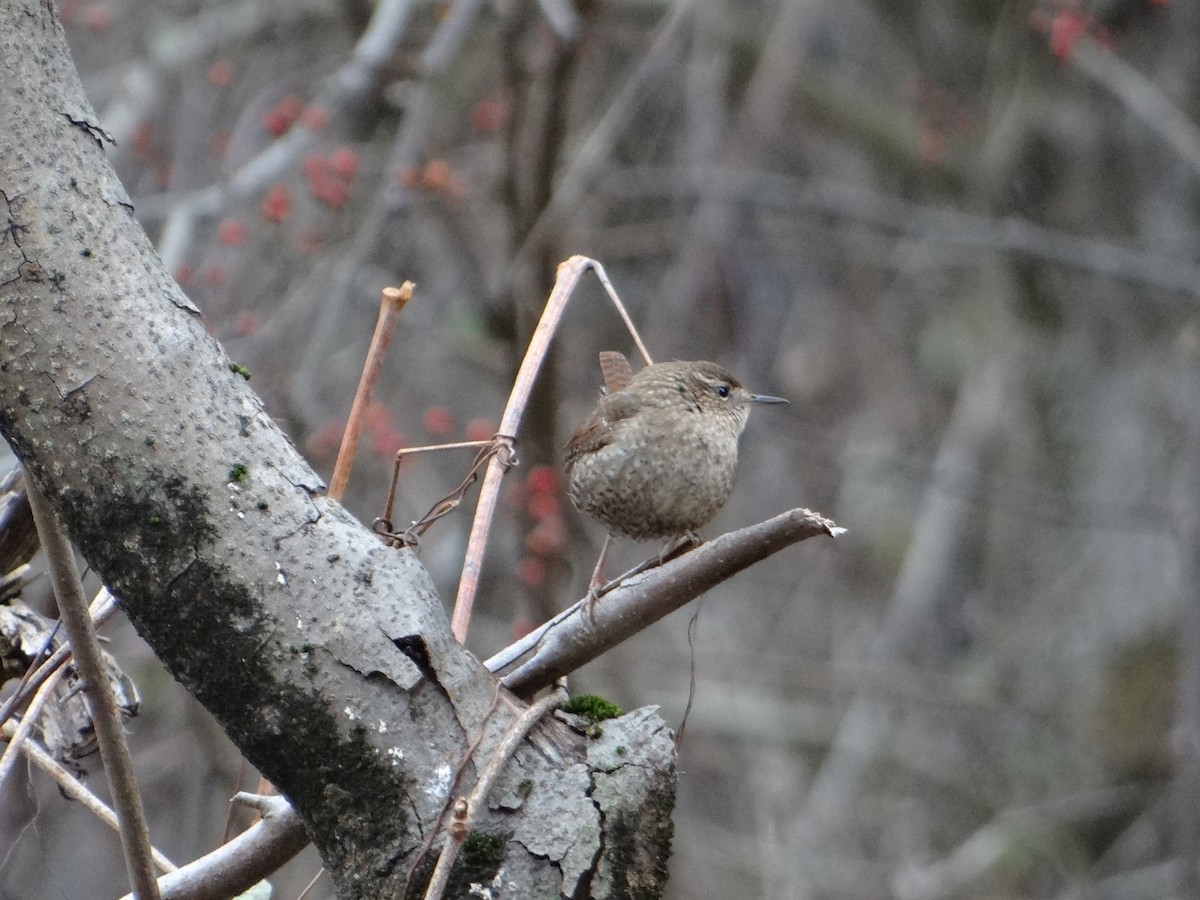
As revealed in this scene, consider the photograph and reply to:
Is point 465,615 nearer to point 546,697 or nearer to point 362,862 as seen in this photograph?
point 546,697

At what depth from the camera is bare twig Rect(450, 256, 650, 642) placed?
1.67 metres

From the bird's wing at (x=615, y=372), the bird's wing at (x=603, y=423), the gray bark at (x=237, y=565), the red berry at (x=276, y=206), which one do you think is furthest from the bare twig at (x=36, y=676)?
the red berry at (x=276, y=206)

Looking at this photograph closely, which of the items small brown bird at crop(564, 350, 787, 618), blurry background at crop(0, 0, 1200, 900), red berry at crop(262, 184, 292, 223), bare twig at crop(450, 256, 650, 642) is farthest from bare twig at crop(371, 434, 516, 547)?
red berry at crop(262, 184, 292, 223)

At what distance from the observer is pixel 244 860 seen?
1501 mm

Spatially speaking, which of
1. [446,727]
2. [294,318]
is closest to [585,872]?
[446,727]

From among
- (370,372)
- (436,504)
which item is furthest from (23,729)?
(370,372)

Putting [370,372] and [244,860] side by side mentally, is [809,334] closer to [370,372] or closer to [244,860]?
[370,372]

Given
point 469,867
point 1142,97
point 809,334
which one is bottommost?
point 469,867

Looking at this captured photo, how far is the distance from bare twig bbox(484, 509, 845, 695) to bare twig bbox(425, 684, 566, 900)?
0.08 m

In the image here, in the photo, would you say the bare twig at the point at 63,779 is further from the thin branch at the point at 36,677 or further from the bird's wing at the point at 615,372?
the bird's wing at the point at 615,372

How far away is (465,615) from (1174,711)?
18.7ft

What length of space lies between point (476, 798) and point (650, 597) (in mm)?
290

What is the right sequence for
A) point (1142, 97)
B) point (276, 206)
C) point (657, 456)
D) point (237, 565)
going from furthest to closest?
point (1142, 97)
point (276, 206)
point (657, 456)
point (237, 565)

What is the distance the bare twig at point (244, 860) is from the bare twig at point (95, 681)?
163 mm
